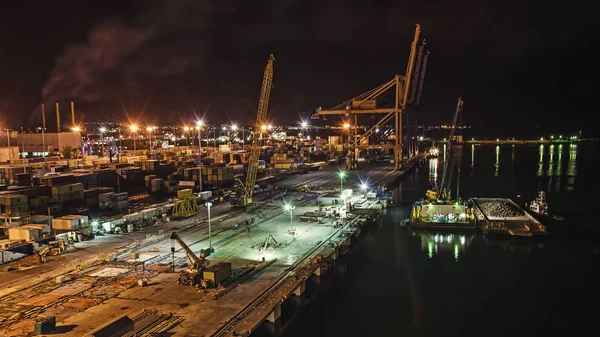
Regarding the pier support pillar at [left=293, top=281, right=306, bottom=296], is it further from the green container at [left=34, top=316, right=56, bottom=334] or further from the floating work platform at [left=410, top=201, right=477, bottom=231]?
the floating work platform at [left=410, top=201, right=477, bottom=231]

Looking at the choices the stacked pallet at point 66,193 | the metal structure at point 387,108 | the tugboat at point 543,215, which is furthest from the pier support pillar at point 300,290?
the metal structure at point 387,108

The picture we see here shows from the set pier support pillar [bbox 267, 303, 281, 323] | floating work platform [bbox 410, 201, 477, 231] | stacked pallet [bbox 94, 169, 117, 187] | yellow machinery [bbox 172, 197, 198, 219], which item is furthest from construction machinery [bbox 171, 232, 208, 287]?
Result: stacked pallet [bbox 94, 169, 117, 187]

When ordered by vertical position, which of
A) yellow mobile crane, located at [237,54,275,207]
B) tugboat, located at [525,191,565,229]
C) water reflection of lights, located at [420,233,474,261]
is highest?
yellow mobile crane, located at [237,54,275,207]

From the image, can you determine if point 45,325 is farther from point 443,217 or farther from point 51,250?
point 443,217

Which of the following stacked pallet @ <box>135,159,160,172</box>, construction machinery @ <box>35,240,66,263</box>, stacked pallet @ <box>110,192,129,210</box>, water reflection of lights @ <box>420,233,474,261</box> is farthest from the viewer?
stacked pallet @ <box>135,159,160,172</box>

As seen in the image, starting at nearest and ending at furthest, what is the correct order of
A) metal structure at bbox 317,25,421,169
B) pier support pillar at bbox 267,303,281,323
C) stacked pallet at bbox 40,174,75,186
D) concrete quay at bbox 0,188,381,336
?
concrete quay at bbox 0,188,381,336 < pier support pillar at bbox 267,303,281,323 < stacked pallet at bbox 40,174,75,186 < metal structure at bbox 317,25,421,169

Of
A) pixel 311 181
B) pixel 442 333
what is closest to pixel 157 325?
pixel 442 333
